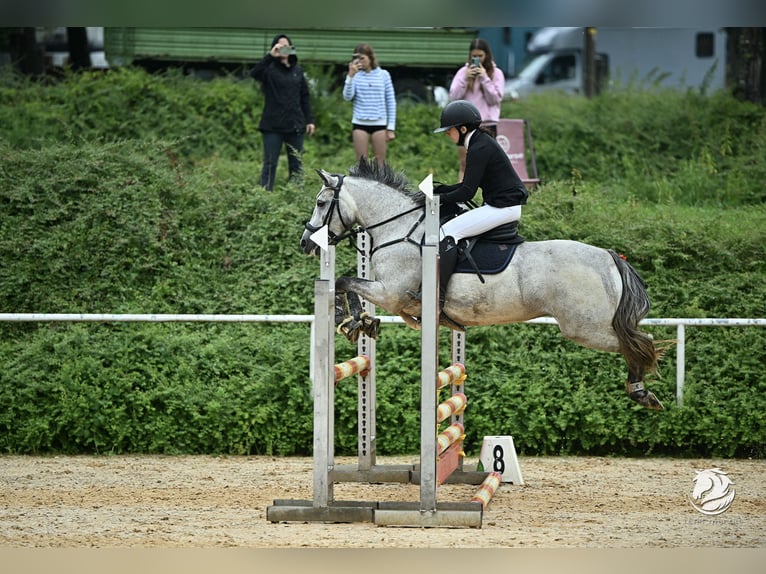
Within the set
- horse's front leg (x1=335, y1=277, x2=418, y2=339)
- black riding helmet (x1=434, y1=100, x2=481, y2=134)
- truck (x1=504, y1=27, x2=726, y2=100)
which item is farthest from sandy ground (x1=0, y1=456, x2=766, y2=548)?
truck (x1=504, y1=27, x2=726, y2=100)

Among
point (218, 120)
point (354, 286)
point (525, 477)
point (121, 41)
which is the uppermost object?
point (121, 41)

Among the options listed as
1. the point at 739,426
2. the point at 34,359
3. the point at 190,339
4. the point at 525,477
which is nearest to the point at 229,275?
the point at 190,339

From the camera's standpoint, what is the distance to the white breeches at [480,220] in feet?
22.4

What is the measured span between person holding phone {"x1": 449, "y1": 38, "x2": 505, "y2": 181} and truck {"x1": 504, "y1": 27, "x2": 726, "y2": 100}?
735 centimetres

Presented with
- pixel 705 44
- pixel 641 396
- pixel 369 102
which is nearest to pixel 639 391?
pixel 641 396

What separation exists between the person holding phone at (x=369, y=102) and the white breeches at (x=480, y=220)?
197 inches

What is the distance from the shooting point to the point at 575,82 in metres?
21.6

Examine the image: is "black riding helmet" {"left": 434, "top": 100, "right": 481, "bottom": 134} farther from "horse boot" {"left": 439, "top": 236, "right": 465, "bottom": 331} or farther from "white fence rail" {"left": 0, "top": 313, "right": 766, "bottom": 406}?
"white fence rail" {"left": 0, "top": 313, "right": 766, "bottom": 406}

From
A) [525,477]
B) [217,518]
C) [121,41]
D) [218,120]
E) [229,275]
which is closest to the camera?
[217,518]

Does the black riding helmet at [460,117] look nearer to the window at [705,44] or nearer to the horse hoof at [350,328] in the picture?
the horse hoof at [350,328]

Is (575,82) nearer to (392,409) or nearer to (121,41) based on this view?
(121,41)

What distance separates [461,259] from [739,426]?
3.76 meters

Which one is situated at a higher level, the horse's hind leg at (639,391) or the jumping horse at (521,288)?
the jumping horse at (521,288)

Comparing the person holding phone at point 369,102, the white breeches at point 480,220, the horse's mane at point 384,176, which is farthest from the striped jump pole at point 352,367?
the person holding phone at point 369,102
